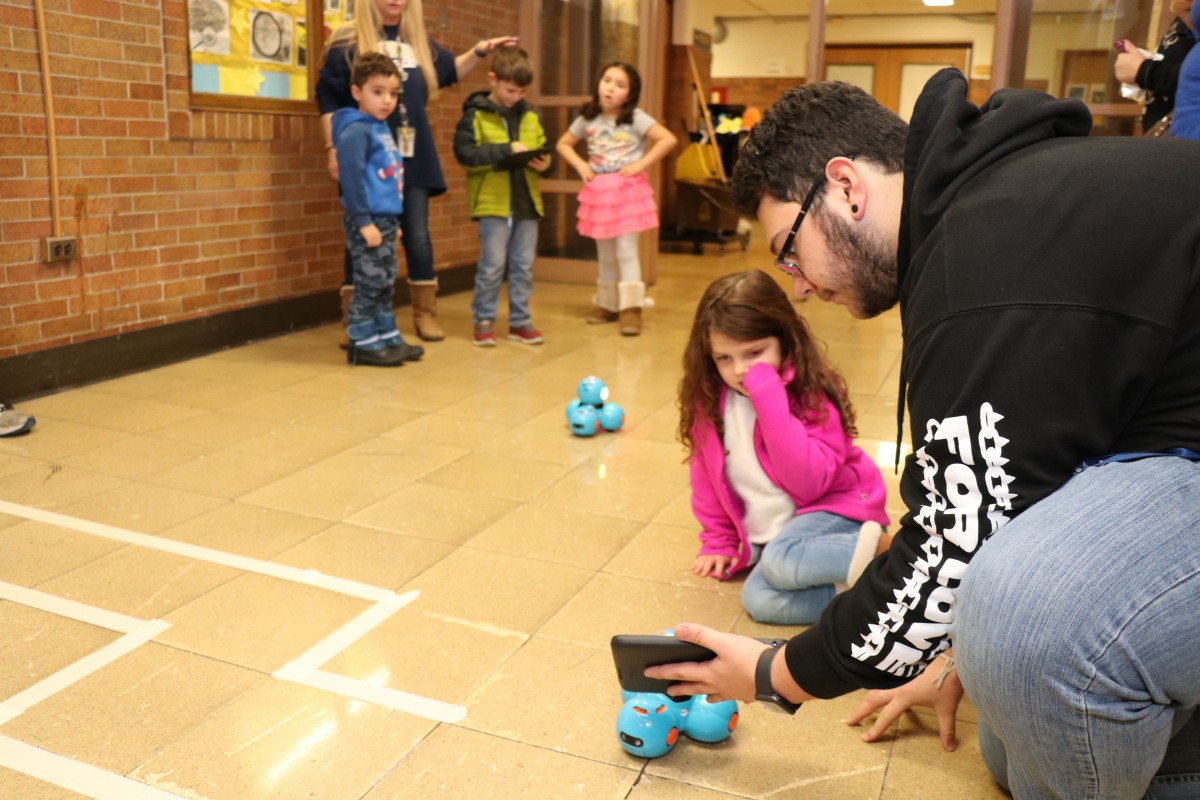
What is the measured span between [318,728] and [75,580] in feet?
3.03

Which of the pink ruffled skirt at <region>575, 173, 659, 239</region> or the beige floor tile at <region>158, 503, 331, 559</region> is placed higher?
the pink ruffled skirt at <region>575, 173, 659, 239</region>

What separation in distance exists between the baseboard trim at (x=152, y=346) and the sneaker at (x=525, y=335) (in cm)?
106

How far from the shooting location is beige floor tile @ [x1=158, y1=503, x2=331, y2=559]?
268 cm

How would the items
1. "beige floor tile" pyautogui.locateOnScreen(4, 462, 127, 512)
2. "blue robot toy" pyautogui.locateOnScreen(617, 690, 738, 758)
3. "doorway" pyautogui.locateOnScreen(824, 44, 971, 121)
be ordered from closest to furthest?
"blue robot toy" pyautogui.locateOnScreen(617, 690, 738, 758), "beige floor tile" pyautogui.locateOnScreen(4, 462, 127, 512), "doorway" pyautogui.locateOnScreen(824, 44, 971, 121)

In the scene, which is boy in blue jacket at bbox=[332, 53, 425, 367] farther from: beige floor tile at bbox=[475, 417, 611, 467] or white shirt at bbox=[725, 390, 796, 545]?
white shirt at bbox=[725, 390, 796, 545]

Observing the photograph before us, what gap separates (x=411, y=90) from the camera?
16.0 ft

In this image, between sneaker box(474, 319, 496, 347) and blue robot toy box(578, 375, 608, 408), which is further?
sneaker box(474, 319, 496, 347)

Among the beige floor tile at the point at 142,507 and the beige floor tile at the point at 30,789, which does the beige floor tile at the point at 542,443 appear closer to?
the beige floor tile at the point at 142,507

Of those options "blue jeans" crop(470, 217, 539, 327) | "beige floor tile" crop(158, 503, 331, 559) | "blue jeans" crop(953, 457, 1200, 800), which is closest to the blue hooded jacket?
"blue jeans" crop(470, 217, 539, 327)

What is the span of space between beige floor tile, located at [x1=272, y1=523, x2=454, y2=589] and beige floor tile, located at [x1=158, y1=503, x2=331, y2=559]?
0.05 m

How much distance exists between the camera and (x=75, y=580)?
2447 millimetres

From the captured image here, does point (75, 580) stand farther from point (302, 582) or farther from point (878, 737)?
point (878, 737)

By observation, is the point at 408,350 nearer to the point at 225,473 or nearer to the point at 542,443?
the point at 542,443

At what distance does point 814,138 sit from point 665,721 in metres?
0.98
